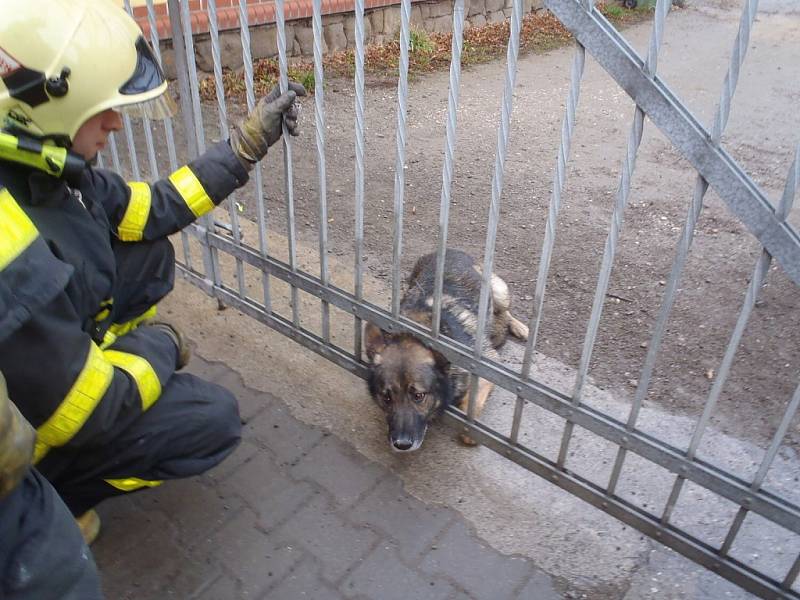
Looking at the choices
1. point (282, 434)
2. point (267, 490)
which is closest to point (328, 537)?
point (267, 490)

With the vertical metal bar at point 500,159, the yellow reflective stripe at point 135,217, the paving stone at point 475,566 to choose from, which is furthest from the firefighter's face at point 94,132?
the paving stone at point 475,566

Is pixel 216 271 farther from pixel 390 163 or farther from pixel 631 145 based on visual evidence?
pixel 390 163

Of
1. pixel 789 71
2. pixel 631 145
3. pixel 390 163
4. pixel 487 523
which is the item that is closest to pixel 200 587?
pixel 487 523

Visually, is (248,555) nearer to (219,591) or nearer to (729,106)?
(219,591)

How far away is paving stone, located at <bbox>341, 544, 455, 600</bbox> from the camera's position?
8.30ft

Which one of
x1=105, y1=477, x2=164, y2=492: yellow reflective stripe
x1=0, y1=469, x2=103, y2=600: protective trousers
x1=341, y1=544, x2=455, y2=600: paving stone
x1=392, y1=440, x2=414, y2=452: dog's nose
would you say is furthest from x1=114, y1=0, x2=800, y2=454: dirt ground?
x1=0, y1=469, x2=103, y2=600: protective trousers

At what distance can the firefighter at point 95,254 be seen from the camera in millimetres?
1940

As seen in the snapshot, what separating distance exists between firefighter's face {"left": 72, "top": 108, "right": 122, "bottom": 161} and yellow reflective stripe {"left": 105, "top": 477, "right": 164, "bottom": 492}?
1.18 metres

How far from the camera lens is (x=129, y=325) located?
2818 mm

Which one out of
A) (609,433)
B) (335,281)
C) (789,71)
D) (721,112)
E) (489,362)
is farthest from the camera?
(789,71)

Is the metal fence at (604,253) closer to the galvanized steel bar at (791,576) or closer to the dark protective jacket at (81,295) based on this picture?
the galvanized steel bar at (791,576)

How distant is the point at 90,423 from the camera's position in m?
2.10

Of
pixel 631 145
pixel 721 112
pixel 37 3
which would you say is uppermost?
pixel 37 3

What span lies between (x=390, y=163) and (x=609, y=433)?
14.5 feet
